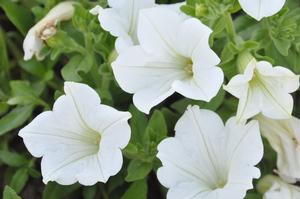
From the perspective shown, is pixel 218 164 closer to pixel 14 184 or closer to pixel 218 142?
pixel 218 142

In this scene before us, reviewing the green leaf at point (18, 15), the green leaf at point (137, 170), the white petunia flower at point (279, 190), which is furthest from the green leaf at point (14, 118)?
the white petunia flower at point (279, 190)

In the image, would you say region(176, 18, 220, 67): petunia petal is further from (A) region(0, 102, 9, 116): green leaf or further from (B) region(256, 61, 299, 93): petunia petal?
(A) region(0, 102, 9, 116): green leaf

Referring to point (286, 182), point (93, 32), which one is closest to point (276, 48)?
point (286, 182)

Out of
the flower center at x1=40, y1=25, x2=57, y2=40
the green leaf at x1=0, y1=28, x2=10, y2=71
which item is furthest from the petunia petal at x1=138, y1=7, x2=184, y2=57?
the green leaf at x1=0, y1=28, x2=10, y2=71

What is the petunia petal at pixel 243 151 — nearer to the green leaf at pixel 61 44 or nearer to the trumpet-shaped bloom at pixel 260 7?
the trumpet-shaped bloom at pixel 260 7

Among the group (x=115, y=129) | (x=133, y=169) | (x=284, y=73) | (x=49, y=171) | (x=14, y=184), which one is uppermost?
(x=284, y=73)

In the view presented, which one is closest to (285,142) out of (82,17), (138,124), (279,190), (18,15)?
(279,190)
